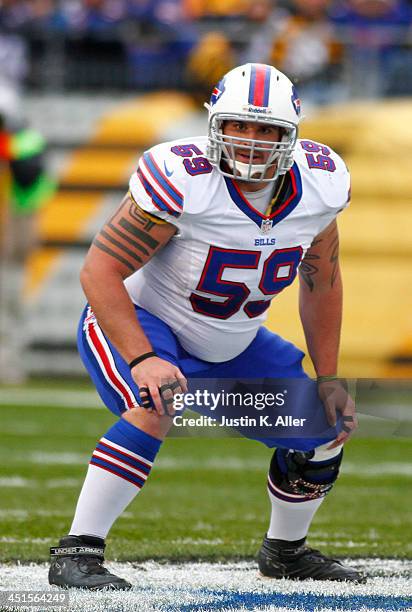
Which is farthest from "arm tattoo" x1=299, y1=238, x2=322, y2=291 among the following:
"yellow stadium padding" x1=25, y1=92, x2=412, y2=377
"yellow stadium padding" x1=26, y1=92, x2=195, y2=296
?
"yellow stadium padding" x1=26, y1=92, x2=195, y2=296

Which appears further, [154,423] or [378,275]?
[378,275]

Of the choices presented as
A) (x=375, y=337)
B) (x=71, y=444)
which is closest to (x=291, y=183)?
(x=71, y=444)

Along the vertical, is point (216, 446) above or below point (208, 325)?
below

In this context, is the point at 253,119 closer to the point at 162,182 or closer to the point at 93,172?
the point at 162,182

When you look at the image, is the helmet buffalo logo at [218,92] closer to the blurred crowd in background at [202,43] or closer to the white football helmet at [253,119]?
the white football helmet at [253,119]

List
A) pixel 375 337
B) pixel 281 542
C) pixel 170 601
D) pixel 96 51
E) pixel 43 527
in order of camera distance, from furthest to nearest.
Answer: pixel 96 51, pixel 375 337, pixel 43 527, pixel 281 542, pixel 170 601

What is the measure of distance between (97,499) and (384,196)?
27.1 ft

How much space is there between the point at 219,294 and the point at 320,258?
39 centimetres

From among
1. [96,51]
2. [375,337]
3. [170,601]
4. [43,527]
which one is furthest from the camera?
[96,51]

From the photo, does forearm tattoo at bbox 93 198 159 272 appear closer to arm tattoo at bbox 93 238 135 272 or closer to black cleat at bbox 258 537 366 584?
arm tattoo at bbox 93 238 135 272

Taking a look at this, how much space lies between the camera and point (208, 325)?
388 cm

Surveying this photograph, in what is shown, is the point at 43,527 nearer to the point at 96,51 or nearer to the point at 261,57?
the point at 261,57

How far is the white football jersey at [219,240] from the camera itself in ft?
11.9

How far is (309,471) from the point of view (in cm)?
396
